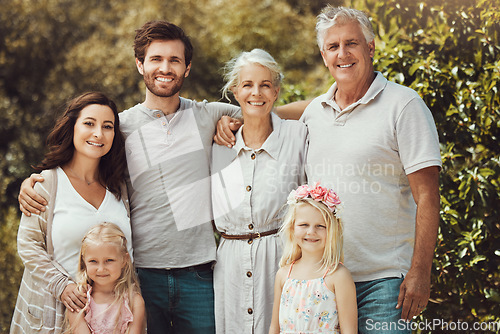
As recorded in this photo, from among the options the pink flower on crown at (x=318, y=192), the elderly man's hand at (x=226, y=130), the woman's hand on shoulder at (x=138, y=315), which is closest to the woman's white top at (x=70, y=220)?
the woman's hand on shoulder at (x=138, y=315)

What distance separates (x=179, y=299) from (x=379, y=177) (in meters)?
1.25

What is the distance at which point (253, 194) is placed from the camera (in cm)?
295

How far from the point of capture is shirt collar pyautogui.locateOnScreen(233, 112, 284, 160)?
9.82 feet

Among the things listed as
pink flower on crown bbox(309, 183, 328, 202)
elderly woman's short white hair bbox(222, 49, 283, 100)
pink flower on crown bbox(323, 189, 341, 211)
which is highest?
elderly woman's short white hair bbox(222, 49, 283, 100)

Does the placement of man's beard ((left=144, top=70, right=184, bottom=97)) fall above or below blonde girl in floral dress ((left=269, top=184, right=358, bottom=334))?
above

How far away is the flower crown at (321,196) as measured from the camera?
264 centimetres

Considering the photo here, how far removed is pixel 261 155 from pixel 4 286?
420 cm

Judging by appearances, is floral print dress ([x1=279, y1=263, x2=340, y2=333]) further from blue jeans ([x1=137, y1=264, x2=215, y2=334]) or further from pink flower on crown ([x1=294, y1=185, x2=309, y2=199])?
blue jeans ([x1=137, y1=264, x2=215, y2=334])

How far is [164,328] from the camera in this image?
10.2 ft

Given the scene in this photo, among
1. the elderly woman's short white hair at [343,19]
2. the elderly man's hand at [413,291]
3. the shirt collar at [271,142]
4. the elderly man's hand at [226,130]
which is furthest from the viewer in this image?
the elderly man's hand at [226,130]

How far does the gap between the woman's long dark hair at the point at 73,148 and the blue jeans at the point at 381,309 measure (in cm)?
138

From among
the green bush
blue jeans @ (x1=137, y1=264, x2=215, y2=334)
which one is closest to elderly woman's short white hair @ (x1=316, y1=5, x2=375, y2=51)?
the green bush

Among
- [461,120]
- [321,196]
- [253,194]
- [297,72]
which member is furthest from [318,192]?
[297,72]

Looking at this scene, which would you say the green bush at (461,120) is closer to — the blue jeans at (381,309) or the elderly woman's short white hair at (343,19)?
the elderly woman's short white hair at (343,19)
